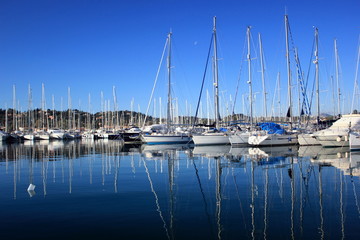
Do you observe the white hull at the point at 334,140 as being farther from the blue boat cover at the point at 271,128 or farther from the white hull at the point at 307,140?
the blue boat cover at the point at 271,128

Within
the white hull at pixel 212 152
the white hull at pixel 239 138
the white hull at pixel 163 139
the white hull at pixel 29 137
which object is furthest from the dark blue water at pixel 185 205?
the white hull at pixel 29 137

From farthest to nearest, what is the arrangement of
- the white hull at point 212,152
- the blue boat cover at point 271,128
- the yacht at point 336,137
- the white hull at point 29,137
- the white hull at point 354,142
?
the white hull at point 29,137
the blue boat cover at point 271,128
the yacht at point 336,137
the white hull at point 354,142
the white hull at point 212,152

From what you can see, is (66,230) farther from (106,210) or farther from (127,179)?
(127,179)

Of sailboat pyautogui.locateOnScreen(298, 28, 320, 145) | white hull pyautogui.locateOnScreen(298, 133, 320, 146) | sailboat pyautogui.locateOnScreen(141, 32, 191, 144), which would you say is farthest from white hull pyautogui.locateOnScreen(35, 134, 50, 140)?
sailboat pyautogui.locateOnScreen(298, 28, 320, 145)

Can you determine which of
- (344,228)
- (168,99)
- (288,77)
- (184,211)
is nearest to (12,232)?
(184,211)

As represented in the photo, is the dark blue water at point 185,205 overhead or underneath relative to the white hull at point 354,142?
underneath

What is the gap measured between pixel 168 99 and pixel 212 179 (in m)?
34.1

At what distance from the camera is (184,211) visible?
998 cm

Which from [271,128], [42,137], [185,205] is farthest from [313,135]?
[42,137]

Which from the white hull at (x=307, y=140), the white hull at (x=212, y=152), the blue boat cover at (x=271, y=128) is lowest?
the white hull at (x=212, y=152)

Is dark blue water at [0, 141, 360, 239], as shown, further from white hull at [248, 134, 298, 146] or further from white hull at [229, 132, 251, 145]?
white hull at [229, 132, 251, 145]

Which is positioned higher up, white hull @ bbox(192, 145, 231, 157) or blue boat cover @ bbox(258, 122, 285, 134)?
blue boat cover @ bbox(258, 122, 285, 134)

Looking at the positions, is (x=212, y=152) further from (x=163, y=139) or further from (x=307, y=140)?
(x=163, y=139)

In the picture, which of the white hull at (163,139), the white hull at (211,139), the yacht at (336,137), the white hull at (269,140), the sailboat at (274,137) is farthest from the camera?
the white hull at (163,139)
